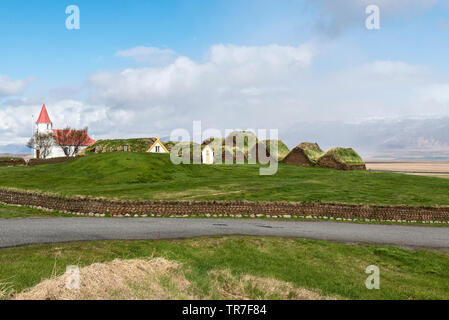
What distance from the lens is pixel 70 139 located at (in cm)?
13100

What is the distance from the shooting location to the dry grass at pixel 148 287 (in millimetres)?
6699

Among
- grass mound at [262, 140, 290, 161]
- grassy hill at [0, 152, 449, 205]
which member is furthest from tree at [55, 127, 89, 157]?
grass mound at [262, 140, 290, 161]

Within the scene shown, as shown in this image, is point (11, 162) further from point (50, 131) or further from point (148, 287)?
point (148, 287)

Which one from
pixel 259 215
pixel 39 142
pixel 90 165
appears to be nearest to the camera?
pixel 259 215

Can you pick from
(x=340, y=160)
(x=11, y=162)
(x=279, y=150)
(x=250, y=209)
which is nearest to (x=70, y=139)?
(x=11, y=162)

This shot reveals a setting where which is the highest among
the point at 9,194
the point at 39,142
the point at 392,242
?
the point at 39,142

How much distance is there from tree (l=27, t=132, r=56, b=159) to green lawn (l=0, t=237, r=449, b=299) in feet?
397

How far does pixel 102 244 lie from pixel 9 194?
60.4 ft

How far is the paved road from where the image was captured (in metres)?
17.2

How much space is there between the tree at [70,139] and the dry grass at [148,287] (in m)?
134

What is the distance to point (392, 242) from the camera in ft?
59.5

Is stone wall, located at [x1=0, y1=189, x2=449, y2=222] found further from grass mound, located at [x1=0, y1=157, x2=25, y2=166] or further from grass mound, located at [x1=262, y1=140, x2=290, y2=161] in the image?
grass mound, located at [x1=0, y1=157, x2=25, y2=166]
